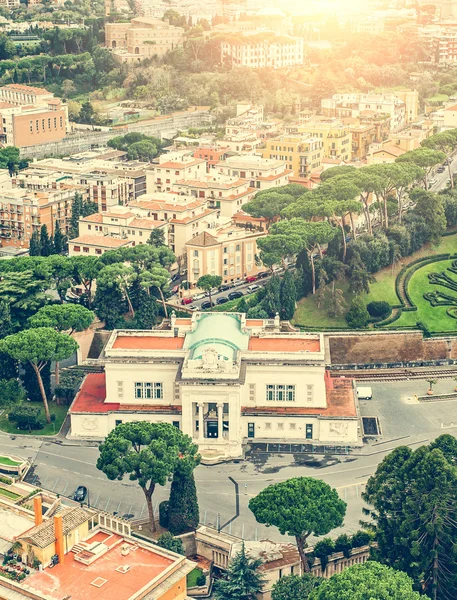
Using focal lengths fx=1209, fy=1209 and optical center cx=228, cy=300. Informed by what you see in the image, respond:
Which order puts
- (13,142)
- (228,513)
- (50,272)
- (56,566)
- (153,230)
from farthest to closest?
(13,142)
(153,230)
(50,272)
(228,513)
(56,566)

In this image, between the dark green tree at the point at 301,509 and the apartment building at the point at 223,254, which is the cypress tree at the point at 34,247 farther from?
the dark green tree at the point at 301,509

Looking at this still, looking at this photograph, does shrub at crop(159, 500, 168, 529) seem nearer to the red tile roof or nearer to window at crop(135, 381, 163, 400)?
the red tile roof

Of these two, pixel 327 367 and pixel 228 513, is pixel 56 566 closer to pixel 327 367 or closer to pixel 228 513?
pixel 228 513

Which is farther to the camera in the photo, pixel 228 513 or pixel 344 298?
pixel 344 298

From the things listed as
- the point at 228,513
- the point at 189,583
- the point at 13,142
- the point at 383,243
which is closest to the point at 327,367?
the point at 383,243

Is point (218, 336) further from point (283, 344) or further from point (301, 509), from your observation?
point (301, 509)

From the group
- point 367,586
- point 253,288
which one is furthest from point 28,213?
point 367,586

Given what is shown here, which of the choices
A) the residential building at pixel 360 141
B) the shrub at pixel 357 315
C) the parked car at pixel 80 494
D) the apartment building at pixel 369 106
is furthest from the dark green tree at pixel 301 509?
the apartment building at pixel 369 106
